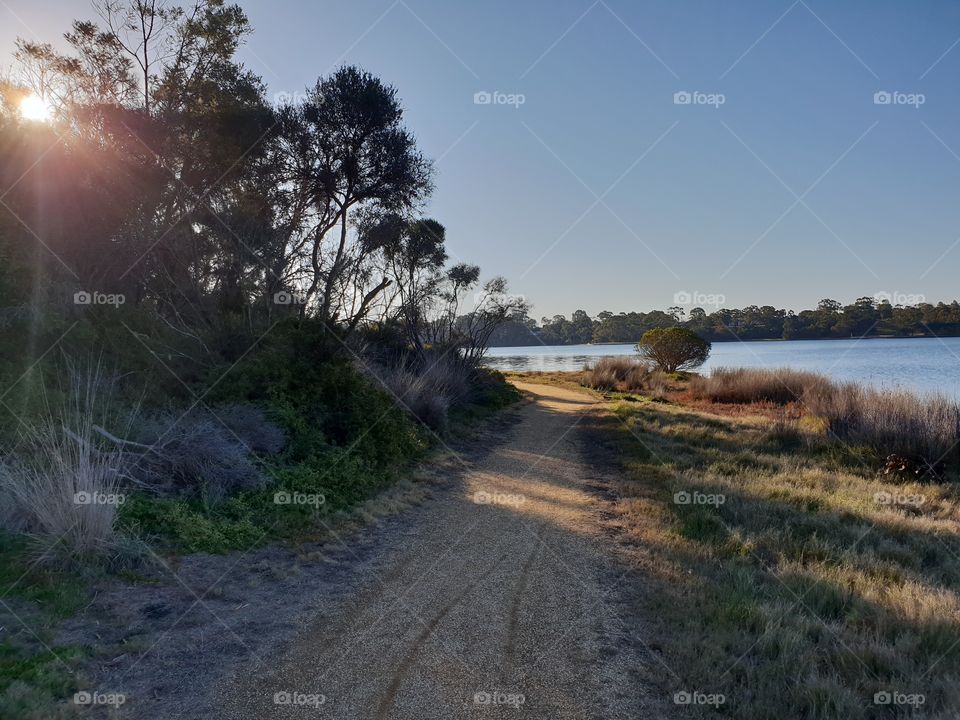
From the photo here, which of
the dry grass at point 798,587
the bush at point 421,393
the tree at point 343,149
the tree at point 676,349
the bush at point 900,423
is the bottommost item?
the dry grass at point 798,587

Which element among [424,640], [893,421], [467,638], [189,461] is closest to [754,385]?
[893,421]

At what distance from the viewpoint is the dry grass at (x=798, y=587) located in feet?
12.6

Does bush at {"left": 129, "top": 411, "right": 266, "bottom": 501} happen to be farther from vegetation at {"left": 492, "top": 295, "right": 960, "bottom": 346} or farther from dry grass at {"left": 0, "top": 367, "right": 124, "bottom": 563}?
vegetation at {"left": 492, "top": 295, "right": 960, "bottom": 346}

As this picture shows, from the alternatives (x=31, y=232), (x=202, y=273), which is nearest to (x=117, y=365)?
(x=31, y=232)

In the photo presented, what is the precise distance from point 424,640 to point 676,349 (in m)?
35.8

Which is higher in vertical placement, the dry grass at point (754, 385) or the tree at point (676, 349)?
the tree at point (676, 349)

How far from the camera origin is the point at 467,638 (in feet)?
14.7

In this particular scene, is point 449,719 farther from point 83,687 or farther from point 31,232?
point 31,232

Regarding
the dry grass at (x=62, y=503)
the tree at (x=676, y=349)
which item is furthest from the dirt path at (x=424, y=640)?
the tree at (x=676, y=349)

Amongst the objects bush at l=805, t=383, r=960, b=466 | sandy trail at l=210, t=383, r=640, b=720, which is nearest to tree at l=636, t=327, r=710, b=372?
bush at l=805, t=383, r=960, b=466

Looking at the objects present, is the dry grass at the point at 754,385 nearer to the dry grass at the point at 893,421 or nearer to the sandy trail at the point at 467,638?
the dry grass at the point at 893,421

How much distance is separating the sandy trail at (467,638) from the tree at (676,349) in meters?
32.0

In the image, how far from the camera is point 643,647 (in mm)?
4445

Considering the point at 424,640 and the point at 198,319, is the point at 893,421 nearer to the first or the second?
the point at 424,640
